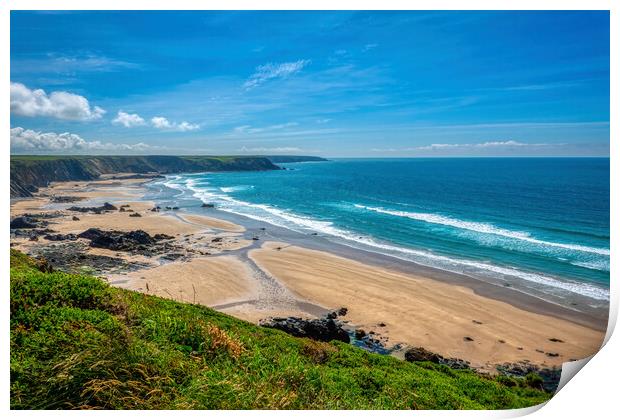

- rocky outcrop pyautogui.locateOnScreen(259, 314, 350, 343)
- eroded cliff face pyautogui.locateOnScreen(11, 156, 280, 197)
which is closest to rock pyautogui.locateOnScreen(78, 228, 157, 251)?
rocky outcrop pyautogui.locateOnScreen(259, 314, 350, 343)

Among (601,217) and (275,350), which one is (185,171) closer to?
(601,217)

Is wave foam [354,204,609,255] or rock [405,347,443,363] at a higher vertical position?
wave foam [354,204,609,255]

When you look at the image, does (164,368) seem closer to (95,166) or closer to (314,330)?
(314,330)

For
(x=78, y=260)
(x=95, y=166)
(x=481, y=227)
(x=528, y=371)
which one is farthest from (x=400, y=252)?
(x=95, y=166)

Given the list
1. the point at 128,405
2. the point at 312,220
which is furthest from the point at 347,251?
A: the point at 128,405

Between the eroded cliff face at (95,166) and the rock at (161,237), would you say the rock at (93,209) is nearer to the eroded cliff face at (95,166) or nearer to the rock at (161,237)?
the eroded cliff face at (95,166)

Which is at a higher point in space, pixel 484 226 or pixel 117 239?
pixel 484 226

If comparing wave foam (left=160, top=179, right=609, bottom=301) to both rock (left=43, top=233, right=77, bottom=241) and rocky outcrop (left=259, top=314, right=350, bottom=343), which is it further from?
rock (left=43, top=233, right=77, bottom=241)
